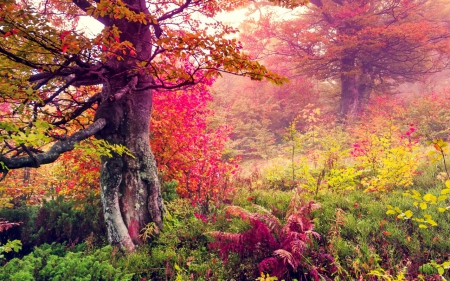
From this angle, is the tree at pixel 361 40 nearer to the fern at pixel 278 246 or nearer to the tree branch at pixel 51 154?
the fern at pixel 278 246

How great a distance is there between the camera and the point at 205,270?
4.02m

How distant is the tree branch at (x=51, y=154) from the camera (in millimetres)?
3100

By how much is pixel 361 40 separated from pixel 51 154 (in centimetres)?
1596

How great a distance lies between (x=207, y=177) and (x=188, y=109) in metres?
1.92

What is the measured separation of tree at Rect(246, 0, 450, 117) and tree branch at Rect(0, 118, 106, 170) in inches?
548

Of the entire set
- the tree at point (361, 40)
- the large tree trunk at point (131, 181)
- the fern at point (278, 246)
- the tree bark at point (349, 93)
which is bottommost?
the fern at point (278, 246)

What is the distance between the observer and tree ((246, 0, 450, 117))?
46.7ft

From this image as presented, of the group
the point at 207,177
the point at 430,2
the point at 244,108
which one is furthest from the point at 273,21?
the point at 207,177

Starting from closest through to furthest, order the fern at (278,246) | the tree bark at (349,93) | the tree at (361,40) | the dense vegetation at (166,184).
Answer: the dense vegetation at (166,184) < the fern at (278,246) < the tree at (361,40) < the tree bark at (349,93)

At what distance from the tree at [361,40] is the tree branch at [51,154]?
13.9 metres

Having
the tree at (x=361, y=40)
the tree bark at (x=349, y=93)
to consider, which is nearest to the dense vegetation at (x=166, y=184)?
the tree at (x=361, y=40)

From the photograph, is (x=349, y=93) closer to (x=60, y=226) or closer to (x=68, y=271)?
(x=60, y=226)

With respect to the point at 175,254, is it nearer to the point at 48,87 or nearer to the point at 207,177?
the point at 207,177

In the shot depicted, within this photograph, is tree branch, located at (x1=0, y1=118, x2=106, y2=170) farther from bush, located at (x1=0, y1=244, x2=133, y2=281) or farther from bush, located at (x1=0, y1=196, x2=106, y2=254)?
bush, located at (x1=0, y1=196, x2=106, y2=254)
